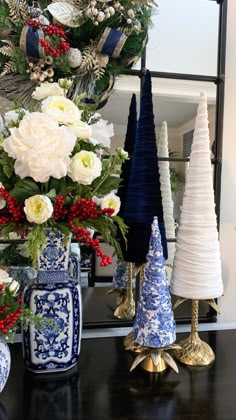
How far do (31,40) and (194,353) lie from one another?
91cm

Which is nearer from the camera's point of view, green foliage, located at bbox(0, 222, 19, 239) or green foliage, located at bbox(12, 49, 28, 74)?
green foliage, located at bbox(0, 222, 19, 239)

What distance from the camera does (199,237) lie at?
0.86 meters

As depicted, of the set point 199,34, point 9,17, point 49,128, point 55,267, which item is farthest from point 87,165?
point 199,34

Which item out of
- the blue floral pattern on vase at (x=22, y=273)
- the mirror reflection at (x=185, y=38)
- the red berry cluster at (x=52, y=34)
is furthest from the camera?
the mirror reflection at (x=185, y=38)

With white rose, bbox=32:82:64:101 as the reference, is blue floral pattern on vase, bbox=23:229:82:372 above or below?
below

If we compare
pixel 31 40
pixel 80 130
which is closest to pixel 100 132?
pixel 80 130

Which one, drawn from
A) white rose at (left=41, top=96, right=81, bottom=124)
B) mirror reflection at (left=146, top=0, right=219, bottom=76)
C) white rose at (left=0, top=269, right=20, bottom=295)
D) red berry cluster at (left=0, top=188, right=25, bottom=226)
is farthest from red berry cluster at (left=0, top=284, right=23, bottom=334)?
Answer: mirror reflection at (left=146, top=0, right=219, bottom=76)

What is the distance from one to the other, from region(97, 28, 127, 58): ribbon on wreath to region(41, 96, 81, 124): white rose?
28cm

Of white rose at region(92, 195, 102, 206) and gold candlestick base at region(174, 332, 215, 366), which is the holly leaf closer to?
white rose at region(92, 195, 102, 206)

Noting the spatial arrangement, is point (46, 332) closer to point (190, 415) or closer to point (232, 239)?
point (190, 415)

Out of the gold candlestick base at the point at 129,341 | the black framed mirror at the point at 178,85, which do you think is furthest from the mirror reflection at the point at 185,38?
the gold candlestick base at the point at 129,341

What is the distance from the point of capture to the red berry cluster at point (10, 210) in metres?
0.67

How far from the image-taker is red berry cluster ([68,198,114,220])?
0.70m

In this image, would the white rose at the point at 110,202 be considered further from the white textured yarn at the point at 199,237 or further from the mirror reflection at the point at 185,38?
the mirror reflection at the point at 185,38
